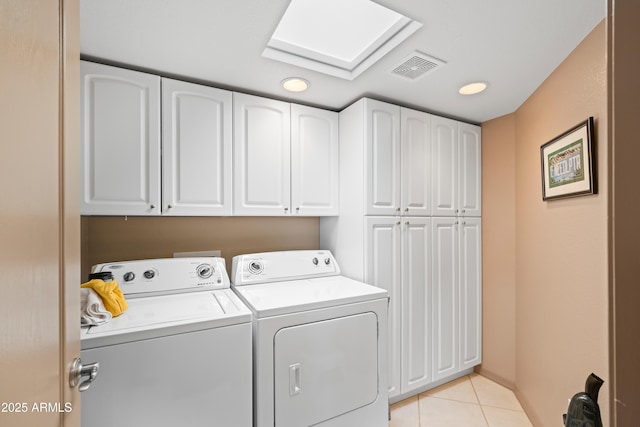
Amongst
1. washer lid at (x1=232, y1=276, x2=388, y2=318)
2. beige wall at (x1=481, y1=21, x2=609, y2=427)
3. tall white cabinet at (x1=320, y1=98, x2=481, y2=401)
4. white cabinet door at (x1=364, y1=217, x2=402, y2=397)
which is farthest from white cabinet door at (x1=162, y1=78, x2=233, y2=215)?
beige wall at (x1=481, y1=21, x2=609, y2=427)

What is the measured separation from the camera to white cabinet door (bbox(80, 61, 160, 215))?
1520 mm

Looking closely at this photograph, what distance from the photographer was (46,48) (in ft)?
1.73

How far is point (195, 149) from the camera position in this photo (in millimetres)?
1792

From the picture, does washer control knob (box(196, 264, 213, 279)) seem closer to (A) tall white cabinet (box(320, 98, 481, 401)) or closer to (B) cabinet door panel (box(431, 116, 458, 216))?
(A) tall white cabinet (box(320, 98, 481, 401))

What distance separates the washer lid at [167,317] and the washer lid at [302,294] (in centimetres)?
9

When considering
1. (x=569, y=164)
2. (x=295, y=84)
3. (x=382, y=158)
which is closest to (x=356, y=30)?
(x=295, y=84)

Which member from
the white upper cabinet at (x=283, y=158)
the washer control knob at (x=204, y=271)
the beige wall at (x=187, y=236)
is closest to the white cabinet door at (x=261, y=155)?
the white upper cabinet at (x=283, y=158)

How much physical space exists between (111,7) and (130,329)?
53.5 inches

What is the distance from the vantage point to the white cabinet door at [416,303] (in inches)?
85.4

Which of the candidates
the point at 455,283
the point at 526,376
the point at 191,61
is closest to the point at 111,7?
the point at 191,61

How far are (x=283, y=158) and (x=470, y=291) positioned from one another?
2.03 meters

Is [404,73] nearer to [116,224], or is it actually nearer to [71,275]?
[71,275]

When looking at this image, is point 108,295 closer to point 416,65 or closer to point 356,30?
point 356,30

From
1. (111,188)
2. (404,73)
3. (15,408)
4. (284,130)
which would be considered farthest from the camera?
(284,130)
